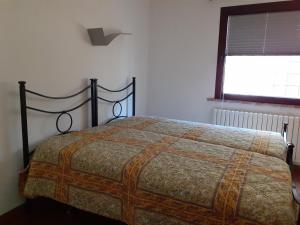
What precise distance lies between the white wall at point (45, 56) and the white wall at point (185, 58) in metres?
Answer: 0.76

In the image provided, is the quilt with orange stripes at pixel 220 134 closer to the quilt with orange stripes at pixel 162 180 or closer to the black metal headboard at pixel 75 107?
the quilt with orange stripes at pixel 162 180

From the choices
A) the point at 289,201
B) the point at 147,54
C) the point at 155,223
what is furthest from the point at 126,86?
the point at 289,201

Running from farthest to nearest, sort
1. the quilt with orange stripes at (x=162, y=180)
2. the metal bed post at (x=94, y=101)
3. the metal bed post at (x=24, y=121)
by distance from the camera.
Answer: the metal bed post at (x=94, y=101), the metal bed post at (x=24, y=121), the quilt with orange stripes at (x=162, y=180)

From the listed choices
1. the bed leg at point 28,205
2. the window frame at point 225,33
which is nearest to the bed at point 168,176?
the bed leg at point 28,205

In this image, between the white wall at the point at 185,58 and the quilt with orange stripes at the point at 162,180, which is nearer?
the quilt with orange stripes at the point at 162,180

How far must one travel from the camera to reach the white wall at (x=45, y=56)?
1914 millimetres

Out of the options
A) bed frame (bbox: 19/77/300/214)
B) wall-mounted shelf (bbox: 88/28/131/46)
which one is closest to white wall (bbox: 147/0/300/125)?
bed frame (bbox: 19/77/300/214)

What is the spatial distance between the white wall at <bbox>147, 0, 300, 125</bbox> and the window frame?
63 millimetres

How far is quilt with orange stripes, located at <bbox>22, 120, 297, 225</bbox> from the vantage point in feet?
4.12

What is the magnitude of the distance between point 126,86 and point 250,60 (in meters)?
1.68

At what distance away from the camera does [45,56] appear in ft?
7.17

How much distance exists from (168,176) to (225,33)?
97.7 inches

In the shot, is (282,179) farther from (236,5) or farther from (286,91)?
(236,5)

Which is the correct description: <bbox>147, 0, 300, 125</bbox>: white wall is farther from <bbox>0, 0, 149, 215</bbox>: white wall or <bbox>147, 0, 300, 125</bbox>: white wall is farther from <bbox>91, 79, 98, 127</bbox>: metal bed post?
<bbox>91, 79, 98, 127</bbox>: metal bed post
